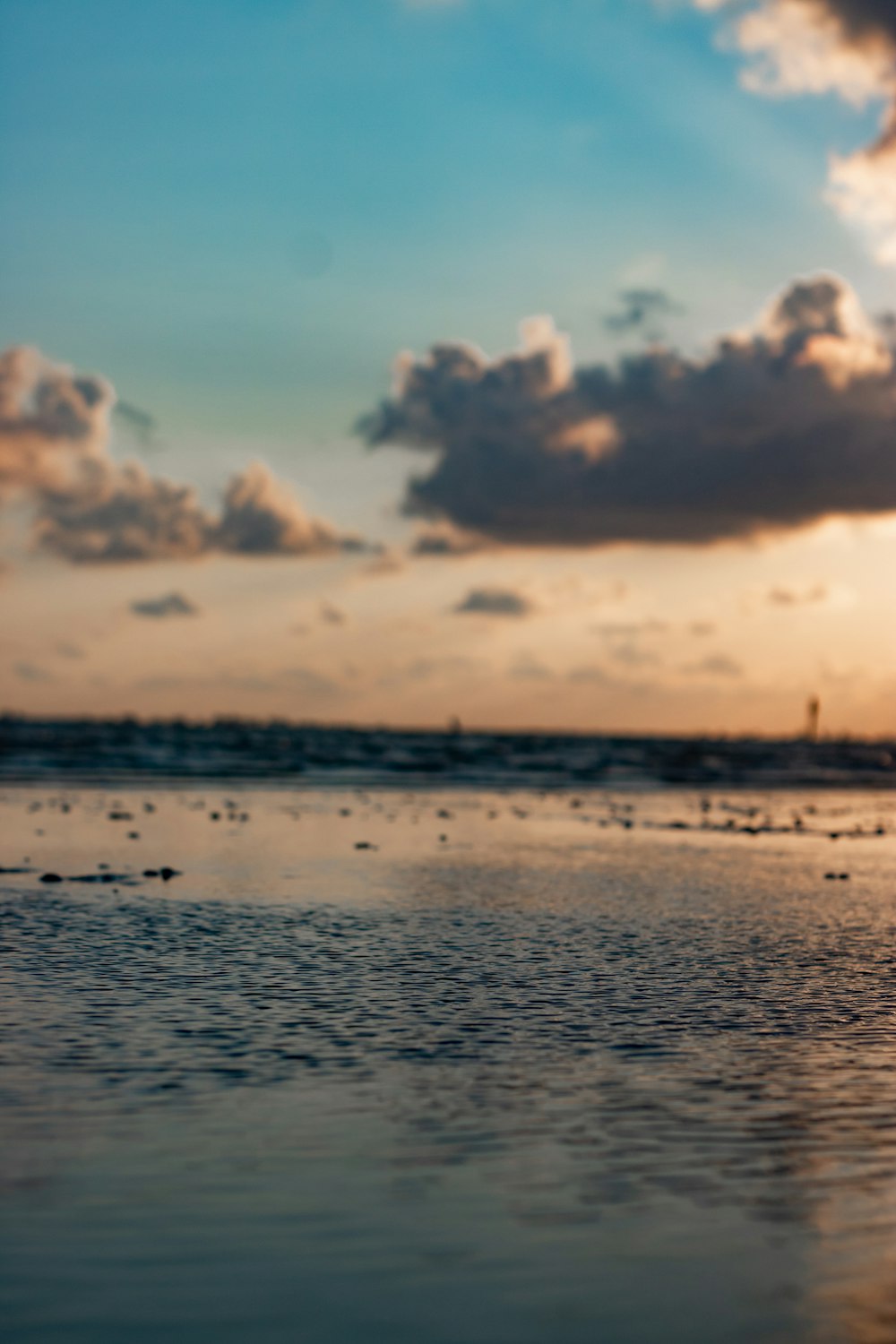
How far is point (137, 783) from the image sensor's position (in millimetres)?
58406

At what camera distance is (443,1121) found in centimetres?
1031

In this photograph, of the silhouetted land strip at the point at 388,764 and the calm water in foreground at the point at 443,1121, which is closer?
the calm water in foreground at the point at 443,1121

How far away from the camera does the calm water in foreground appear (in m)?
7.36

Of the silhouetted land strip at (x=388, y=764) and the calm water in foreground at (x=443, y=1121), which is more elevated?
the silhouetted land strip at (x=388, y=764)

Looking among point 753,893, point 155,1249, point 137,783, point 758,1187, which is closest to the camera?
point 155,1249

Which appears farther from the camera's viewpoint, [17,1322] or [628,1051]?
[628,1051]

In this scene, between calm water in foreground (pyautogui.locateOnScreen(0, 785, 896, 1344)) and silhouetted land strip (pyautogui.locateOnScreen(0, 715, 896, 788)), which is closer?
calm water in foreground (pyautogui.locateOnScreen(0, 785, 896, 1344))

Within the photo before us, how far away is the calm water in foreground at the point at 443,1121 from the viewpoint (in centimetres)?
736

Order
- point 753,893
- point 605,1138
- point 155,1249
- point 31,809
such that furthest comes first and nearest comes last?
point 31,809, point 753,893, point 605,1138, point 155,1249

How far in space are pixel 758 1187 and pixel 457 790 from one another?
5022 centimetres

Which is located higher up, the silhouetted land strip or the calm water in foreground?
the silhouetted land strip

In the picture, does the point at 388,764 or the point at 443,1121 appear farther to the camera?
the point at 388,764

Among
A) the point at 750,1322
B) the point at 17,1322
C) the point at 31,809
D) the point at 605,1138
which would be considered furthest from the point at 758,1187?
the point at 31,809

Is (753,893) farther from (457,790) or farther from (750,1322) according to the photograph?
(457,790)
